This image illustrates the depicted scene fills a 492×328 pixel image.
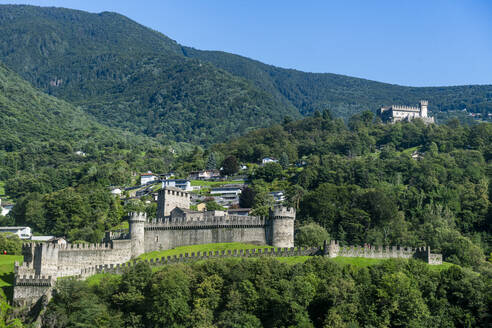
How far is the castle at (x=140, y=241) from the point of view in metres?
69.2

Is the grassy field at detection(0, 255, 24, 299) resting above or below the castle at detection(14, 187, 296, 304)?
below

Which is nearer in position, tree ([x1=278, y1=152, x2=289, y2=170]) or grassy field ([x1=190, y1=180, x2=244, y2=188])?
grassy field ([x1=190, y1=180, x2=244, y2=188])

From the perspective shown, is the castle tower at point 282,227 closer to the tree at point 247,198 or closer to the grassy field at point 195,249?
the grassy field at point 195,249

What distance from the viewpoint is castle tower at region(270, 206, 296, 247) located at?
7644cm

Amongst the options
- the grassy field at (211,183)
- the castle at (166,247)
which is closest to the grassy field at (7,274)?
the castle at (166,247)

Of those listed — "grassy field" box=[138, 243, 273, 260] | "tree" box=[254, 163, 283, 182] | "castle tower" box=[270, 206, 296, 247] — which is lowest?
"grassy field" box=[138, 243, 273, 260]

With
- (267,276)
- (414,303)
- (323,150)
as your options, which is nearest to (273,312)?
(267,276)

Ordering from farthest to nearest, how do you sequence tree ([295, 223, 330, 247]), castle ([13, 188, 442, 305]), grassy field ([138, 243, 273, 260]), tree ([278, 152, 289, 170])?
tree ([278, 152, 289, 170]) < tree ([295, 223, 330, 247]) < grassy field ([138, 243, 273, 260]) < castle ([13, 188, 442, 305])

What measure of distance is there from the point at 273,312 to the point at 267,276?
358cm

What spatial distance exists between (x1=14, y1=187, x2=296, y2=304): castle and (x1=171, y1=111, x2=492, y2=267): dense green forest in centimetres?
2108

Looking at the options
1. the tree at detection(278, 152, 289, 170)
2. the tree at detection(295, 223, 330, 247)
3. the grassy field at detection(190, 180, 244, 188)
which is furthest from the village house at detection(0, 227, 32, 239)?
the tree at detection(278, 152, 289, 170)

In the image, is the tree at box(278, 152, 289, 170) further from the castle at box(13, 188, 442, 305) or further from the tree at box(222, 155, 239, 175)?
the castle at box(13, 188, 442, 305)

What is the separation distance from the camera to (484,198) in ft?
375

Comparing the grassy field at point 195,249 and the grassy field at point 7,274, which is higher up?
the grassy field at point 195,249
